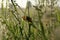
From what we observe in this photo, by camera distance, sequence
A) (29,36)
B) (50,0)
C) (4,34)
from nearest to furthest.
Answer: (29,36) → (50,0) → (4,34)

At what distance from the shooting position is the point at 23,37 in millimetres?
1090

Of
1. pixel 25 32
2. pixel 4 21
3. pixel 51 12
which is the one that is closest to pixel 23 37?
pixel 25 32

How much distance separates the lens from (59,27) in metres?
1.12

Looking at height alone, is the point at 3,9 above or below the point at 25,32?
above

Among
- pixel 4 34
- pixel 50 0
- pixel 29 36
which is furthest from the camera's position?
pixel 4 34

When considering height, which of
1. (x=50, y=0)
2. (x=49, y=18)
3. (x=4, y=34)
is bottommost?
(x=4, y=34)

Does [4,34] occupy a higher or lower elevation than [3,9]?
lower

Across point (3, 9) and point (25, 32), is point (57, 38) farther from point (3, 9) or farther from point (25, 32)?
point (3, 9)

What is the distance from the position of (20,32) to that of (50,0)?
0.87 feet

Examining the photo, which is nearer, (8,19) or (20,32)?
(20,32)

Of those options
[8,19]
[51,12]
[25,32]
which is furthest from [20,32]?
[51,12]

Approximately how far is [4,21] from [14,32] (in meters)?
0.08

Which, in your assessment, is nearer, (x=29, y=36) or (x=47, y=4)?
(x=29, y=36)

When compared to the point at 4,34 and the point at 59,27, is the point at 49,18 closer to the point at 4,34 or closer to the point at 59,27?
the point at 59,27
